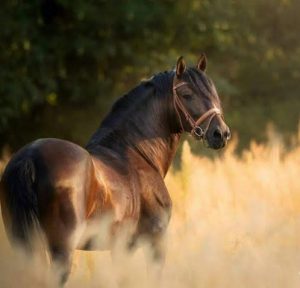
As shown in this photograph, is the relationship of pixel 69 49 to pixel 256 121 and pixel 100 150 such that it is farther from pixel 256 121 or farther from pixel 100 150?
pixel 100 150

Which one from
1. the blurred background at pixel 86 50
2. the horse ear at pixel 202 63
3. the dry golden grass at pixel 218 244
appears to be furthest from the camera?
the blurred background at pixel 86 50

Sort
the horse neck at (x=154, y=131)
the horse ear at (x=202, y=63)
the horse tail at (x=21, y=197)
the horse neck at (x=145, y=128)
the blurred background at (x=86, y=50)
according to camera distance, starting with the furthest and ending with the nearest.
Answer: the blurred background at (x=86, y=50) → the horse ear at (x=202, y=63) → the horse neck at (x=154, y=131) → the horse neck at (x=145, y=128) → the horse tail at (x=21, y=197)

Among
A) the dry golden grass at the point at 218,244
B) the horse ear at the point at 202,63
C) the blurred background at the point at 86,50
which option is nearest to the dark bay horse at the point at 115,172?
the horse ear at the point at 202,63

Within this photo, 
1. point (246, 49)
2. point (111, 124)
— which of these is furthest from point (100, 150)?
point (246, 49)

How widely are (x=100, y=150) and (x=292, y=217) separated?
6.90 feet

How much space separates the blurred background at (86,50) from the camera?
58.2 ft

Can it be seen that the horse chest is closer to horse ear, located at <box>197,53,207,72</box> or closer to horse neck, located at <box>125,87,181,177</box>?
horse neck, located at <box>125,87,181,177</box>

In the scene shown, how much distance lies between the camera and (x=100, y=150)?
6.48 m

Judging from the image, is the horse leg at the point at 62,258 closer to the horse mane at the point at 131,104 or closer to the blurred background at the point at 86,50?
the horse mane at the point at 131,104

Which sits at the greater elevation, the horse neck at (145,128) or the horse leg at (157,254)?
the horse neck at (145,128)

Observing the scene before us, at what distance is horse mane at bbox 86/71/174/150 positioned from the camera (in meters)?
6.64

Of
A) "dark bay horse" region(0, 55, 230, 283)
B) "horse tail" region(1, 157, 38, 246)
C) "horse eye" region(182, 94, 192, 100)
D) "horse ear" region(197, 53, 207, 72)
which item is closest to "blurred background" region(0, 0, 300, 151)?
"horse ear" region(197, 53, 207, 72)

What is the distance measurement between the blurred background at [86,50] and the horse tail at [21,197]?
11685mm

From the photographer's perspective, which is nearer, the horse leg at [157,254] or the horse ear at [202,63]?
the horse leg at [157,254]
